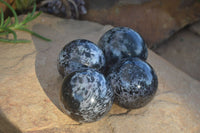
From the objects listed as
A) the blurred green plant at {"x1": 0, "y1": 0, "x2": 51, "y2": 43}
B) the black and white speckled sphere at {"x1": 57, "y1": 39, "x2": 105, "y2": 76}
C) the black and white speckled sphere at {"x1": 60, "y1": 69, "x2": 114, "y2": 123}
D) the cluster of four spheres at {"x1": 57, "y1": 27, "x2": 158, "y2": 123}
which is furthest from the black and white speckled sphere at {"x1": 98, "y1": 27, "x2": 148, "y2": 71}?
the blurred green plant at {"x1": 0, "y1": 0, "x2": 51, "y2": 43}

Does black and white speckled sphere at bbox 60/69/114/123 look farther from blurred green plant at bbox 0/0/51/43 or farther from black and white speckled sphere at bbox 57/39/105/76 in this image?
blurred green plant at bbox 0/0/51/43

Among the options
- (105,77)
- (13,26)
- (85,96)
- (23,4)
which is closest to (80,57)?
(105,77)

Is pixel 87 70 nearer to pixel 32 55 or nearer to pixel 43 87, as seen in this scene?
pixel 43 87

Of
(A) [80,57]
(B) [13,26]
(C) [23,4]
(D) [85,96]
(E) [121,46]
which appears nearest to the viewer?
(D) [85,96]

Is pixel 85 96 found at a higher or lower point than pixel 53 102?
higher

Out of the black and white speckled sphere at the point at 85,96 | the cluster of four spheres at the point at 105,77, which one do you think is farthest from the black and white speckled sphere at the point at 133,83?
the black and white speckled sphere at the point at 85,96

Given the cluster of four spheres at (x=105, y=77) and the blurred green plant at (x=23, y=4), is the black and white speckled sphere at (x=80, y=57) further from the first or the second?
the blurred green plant at (x=23, y=4)

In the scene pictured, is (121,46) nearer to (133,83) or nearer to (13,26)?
(133,83)
